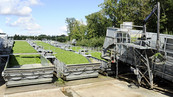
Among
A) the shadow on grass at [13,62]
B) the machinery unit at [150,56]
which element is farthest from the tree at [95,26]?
the shadow on grass at [13,62]

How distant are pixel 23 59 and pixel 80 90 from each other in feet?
20.6

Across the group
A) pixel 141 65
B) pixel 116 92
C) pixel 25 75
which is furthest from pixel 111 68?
pixel 25 75

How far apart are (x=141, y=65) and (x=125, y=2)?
91.6 ft

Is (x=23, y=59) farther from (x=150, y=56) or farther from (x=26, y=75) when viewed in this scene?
(x=150, y=56)

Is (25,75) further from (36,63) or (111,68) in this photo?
(111,68)

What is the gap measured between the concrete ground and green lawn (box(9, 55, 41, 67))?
243 centimetres

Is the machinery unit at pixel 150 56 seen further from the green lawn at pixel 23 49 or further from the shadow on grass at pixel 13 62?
the green lawn at pixel 23 49

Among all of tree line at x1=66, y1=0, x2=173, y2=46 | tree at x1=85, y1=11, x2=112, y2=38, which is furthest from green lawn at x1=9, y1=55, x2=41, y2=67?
tree at x1=85, y1=11, x2=112, y2=38

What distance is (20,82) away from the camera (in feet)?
33.4

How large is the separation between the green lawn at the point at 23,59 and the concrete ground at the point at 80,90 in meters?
2.43

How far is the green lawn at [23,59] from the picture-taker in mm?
12406

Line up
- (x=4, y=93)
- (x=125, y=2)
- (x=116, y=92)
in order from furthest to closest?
(x=125, y=2), (x=116, y=92), (x=4, y=93)

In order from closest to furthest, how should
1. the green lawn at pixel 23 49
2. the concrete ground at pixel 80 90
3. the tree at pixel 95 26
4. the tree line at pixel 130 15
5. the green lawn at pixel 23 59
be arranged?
the concrete ground at pixel 80 90 < the green lawn at pixel 23 59 < the green lawn at pixel 23 49 < the tree line at pixel 130 15 < the tree at pixel 95 26

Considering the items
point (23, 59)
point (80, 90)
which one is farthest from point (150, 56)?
point (23, 59)
